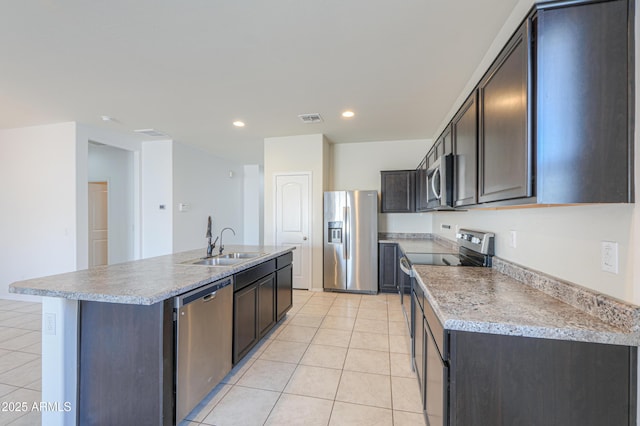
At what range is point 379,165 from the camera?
514 cm

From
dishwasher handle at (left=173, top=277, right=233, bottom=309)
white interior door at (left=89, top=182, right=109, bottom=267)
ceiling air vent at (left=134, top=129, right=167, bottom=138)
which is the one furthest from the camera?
white interior door at (left=89, top=182, right=109, bottom=267)

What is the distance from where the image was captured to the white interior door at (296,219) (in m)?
4.71

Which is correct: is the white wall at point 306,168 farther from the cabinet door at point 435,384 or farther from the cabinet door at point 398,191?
the cabinet door at point 435,384

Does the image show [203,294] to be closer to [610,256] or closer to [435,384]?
[435,384]

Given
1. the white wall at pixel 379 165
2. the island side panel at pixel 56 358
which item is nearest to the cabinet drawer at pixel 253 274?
the island side panel at pixel 56 358

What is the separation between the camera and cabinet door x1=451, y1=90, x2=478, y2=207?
1693 millimetres

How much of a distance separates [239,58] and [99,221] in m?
5.36

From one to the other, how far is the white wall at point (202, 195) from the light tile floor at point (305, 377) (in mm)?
2462

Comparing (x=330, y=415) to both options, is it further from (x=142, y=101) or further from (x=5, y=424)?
(x=142, y=101)

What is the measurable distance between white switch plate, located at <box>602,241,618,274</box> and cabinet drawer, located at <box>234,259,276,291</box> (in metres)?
2.16

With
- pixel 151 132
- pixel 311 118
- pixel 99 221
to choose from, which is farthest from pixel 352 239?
pixel 99 221

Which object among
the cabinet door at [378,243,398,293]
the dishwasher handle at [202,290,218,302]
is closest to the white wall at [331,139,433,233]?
the cabinet door at [378,243,398,293]

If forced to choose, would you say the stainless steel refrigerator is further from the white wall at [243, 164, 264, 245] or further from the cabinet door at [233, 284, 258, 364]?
the white wall at [243, 164, 264, 245]

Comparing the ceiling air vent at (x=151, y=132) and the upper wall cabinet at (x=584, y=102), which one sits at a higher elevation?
the ceiling air vent at (x=151, y=132)
